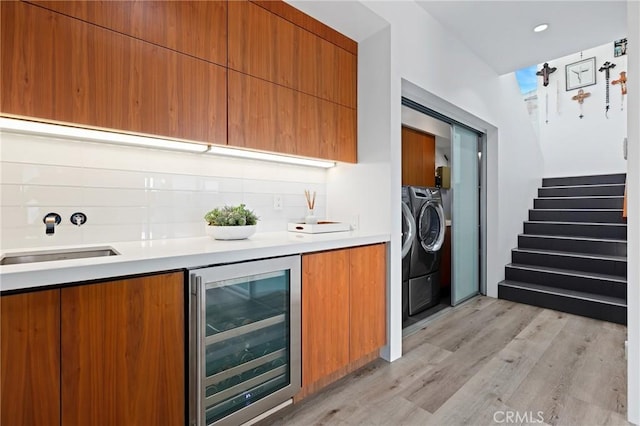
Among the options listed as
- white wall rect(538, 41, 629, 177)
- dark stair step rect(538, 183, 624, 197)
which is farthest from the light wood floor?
white wall rect(538, 41, 629, 177)

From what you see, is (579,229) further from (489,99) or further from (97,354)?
(97,354)

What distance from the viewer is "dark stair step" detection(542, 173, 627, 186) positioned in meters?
4.64

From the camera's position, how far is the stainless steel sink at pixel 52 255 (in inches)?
48.2

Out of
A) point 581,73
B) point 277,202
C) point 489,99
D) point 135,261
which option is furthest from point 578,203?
point 135,261

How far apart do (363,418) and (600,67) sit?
21.6 feet

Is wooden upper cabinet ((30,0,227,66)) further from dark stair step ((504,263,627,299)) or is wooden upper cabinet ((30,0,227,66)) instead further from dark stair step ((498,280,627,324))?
dark stair step ((504,263,627,299))

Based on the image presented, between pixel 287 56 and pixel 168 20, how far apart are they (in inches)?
27.8

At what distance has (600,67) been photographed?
500 centimetres

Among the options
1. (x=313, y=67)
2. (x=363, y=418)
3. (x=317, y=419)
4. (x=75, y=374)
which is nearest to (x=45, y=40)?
(x=75, y=374)

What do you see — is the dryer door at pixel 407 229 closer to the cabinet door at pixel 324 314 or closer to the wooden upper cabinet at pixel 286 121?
the wooden upper cabinet at pixel 286 121

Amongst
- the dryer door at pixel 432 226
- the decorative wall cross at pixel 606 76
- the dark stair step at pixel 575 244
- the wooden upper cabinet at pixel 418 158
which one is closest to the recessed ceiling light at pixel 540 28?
the wooden upper cabinet at pixel 418 158

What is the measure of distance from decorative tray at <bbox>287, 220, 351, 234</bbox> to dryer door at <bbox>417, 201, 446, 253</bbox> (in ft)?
3.90

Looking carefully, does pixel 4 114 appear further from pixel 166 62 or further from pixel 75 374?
pixel 75 374

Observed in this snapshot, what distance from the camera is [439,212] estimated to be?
3.24 meters
